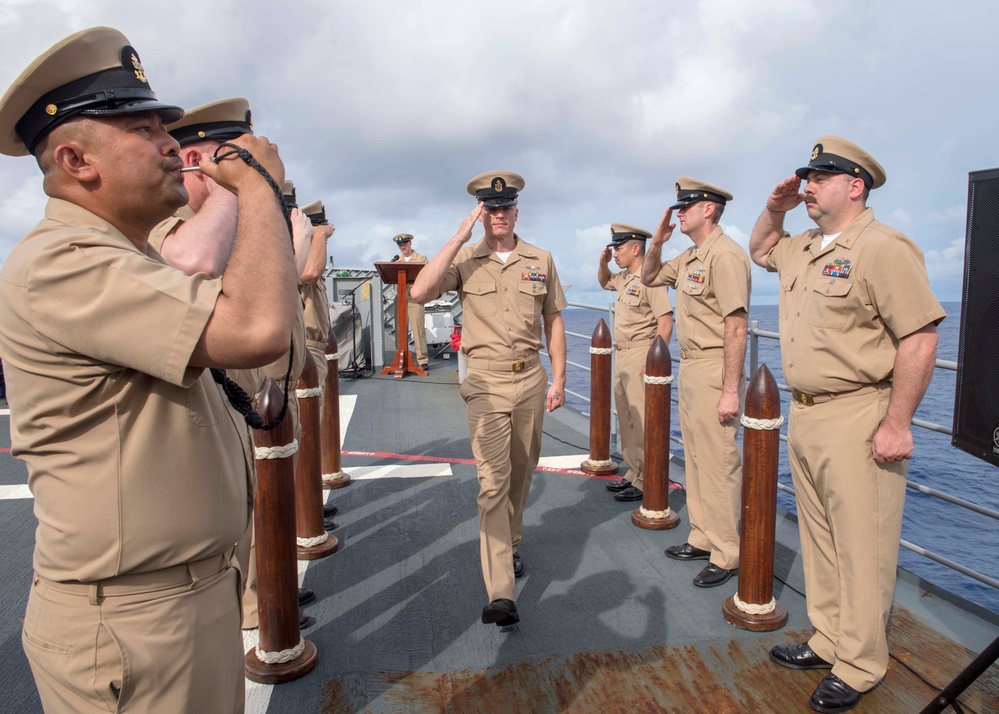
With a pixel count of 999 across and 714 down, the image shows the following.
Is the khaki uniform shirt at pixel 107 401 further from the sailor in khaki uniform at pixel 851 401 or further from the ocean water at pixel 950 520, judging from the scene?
the ocean water at pixel 950 520

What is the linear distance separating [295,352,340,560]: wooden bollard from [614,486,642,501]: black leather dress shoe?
6.67 feet

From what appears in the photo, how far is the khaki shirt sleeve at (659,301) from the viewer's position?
212 inches

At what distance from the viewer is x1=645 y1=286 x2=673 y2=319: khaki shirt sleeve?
538 centimetres

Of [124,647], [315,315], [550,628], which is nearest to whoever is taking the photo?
[124,647]

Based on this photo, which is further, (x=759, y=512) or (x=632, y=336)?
(x=632, y=336)

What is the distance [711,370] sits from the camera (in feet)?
13.3

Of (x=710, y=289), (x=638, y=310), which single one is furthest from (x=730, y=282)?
(x=638, y=310)

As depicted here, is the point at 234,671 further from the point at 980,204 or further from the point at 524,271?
the point at 524,271

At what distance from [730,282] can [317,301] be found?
287 cm

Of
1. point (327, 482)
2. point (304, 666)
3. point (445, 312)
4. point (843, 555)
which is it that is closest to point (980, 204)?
point (843, 555)

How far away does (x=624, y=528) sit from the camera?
4578 mm

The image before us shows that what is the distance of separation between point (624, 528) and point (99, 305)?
3.86 m

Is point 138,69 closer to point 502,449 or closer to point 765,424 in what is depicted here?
point 502,449

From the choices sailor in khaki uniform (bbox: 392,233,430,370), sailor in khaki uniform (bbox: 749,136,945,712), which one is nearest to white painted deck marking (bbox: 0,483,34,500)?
sailor in khaki uniform (bbox: 749,136,945,712)
